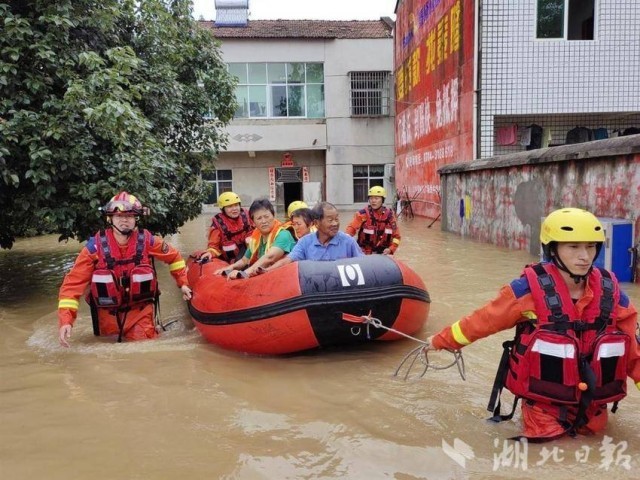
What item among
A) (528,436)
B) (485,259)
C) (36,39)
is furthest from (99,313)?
(485,259)

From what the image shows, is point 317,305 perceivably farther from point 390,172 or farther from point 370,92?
point 370,92

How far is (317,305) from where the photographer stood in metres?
3.84

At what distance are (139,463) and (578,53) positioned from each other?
11.5m

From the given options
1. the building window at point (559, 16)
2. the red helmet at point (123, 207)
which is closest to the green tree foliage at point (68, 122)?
the red helmet at point (123, 207)

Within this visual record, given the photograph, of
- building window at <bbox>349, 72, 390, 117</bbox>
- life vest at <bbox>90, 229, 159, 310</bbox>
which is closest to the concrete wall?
life vest at <bbox>90, 229, 159, 310</bbox>

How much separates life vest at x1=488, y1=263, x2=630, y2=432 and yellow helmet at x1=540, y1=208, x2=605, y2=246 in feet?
0.60

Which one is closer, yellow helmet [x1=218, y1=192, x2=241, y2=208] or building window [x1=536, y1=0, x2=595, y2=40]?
yellow helmet [x1=218, y1=192, x2=241, y2=208]

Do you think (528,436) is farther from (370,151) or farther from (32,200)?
(370,151)

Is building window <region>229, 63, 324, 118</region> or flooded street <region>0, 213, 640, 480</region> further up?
building window <region>229, 63, 324, 118</region>

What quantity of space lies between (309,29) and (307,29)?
83 mm

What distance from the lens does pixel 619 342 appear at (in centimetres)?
249

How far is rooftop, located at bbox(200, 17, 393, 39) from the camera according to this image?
2256 cm

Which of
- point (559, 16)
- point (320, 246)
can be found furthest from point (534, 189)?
point (320, 246)

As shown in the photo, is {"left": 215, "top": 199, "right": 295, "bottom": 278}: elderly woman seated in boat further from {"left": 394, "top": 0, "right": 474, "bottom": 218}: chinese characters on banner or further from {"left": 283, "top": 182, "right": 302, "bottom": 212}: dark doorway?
{"left": 283, "top": 182, "right": 302, "bottom": 212}: dark doorway
